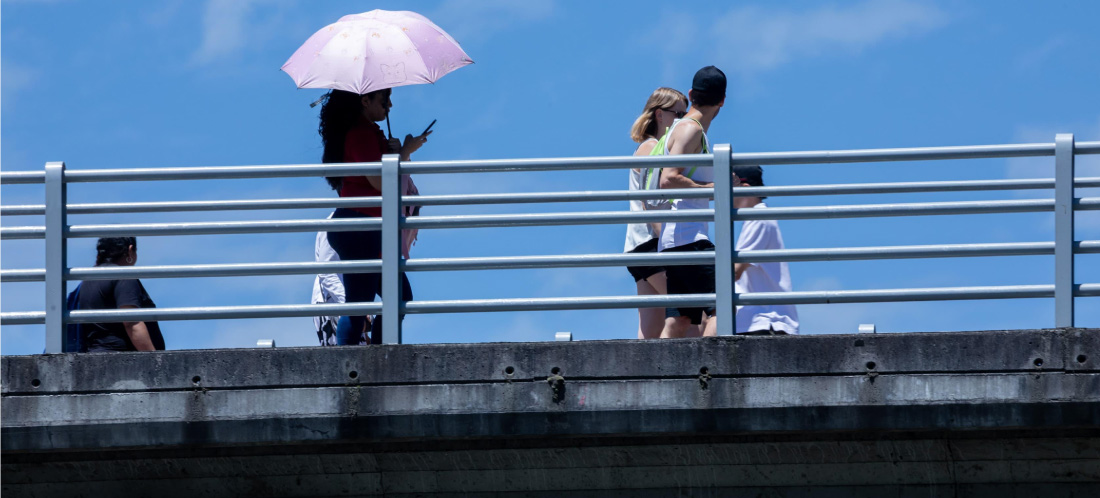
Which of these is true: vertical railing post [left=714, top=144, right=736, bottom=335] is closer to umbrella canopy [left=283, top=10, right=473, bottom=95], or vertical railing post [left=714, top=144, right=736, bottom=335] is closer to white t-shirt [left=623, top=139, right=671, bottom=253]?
white t-shirt [left=623, top=139, right=671, bottom=253]

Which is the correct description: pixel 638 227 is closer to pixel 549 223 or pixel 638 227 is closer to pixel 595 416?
pixel 549 223

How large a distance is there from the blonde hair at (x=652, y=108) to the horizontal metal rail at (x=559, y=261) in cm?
169

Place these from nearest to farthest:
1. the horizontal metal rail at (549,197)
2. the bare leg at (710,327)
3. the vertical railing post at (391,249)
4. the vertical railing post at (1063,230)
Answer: the vertical railing post at (1063,230) → the horizontal metal rail at (549,197) → the vertical railing post at (391,249) → the bare leg at (710,327)

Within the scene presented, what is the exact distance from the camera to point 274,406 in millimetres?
7406

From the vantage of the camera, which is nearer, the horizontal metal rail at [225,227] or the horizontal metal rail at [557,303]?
the horizontal metal rail at [557,303]

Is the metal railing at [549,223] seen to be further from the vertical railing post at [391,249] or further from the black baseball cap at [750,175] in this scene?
the black baseball cap at [750,175]

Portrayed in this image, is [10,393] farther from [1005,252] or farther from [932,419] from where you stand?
[1005,252]

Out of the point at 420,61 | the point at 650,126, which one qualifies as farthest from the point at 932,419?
the point at 420,61

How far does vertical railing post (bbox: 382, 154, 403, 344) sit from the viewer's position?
7586mm

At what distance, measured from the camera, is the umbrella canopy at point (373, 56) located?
27.5ft

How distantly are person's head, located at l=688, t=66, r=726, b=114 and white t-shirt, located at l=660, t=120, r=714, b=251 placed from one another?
0.74ft

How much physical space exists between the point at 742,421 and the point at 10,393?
151 inches

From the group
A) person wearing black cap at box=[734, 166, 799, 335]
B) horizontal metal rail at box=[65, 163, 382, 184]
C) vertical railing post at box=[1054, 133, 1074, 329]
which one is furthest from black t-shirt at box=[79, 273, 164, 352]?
vertical railing post at box=[1054, 133, 1074, 329]

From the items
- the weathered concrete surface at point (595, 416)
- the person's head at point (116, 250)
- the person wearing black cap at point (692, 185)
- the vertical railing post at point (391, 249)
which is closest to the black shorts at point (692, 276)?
the person wearing black cap at point (692, 185)
